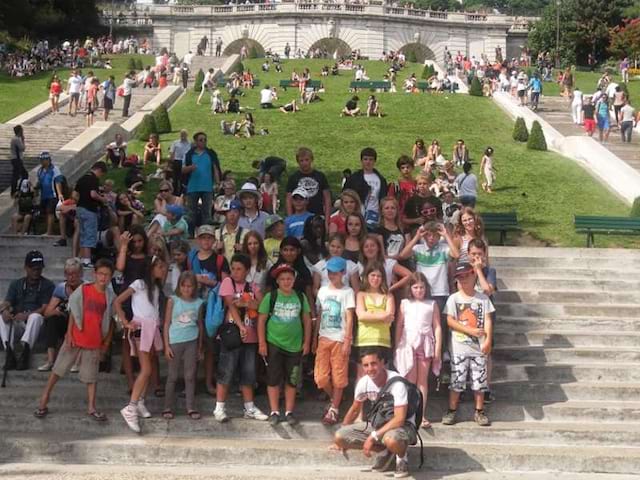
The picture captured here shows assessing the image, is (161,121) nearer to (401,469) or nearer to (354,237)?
(354,237)

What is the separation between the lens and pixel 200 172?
15203mm

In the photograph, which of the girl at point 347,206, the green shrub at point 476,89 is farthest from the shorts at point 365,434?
the green shrub at point 476,89

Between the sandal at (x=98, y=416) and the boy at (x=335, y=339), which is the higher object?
the boy at (x=335, y=339)

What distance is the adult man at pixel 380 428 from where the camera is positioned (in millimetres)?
8961

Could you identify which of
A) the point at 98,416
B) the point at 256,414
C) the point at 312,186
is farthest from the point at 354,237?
the point at 98,416

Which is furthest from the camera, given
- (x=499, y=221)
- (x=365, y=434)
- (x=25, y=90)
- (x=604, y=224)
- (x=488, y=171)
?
(x=25, y=90)

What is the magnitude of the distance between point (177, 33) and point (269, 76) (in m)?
29.5

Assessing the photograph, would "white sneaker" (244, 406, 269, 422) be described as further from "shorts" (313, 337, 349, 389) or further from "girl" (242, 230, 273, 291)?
"girl" (242, 230, 273, 291)

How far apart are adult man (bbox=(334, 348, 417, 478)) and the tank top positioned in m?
0.21

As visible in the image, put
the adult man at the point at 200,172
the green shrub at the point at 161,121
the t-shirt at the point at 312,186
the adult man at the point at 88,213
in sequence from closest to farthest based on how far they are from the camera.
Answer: the t-shirt at the point at 312,186
the adult man at the point at 88,213
the adult man at the point at 200,172
the green shrub at the point at 161,121

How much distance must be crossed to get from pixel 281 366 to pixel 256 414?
55cm

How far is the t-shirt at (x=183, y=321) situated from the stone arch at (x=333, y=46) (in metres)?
60.9

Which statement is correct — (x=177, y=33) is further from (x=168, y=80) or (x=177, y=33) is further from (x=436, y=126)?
(x=436, y=126)

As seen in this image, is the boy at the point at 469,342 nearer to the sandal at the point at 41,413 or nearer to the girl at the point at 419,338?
the girl at the point at 419,338
